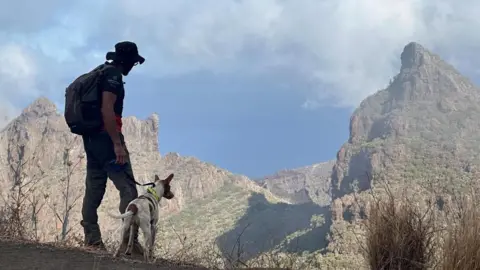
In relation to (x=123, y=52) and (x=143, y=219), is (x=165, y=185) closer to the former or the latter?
(x=143, y=219)

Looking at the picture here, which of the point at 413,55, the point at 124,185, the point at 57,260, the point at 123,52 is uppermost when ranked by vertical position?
the point at 413,55

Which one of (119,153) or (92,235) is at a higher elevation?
(119,153)

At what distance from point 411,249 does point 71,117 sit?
10.4ft

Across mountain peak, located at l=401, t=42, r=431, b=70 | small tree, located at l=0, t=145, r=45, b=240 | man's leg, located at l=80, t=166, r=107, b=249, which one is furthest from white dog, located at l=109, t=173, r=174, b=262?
mountain peak, located at l=401, t=42, r=431, b=70

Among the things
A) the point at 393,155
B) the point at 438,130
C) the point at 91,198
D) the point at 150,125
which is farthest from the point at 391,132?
the point at 91,198

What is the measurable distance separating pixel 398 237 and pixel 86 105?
2955 mm

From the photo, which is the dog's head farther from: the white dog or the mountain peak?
the mountain peak

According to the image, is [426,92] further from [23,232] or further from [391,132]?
[23,232]

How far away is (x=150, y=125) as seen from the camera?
5768 inches

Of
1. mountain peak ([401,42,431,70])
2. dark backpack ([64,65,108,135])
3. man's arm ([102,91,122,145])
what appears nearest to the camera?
man's arm ([102,91,122,145])

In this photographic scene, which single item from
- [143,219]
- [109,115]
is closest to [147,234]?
[143,219]

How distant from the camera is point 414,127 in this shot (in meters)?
120

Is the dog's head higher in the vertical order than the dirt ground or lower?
higher

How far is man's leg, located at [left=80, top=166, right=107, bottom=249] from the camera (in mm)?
5188
